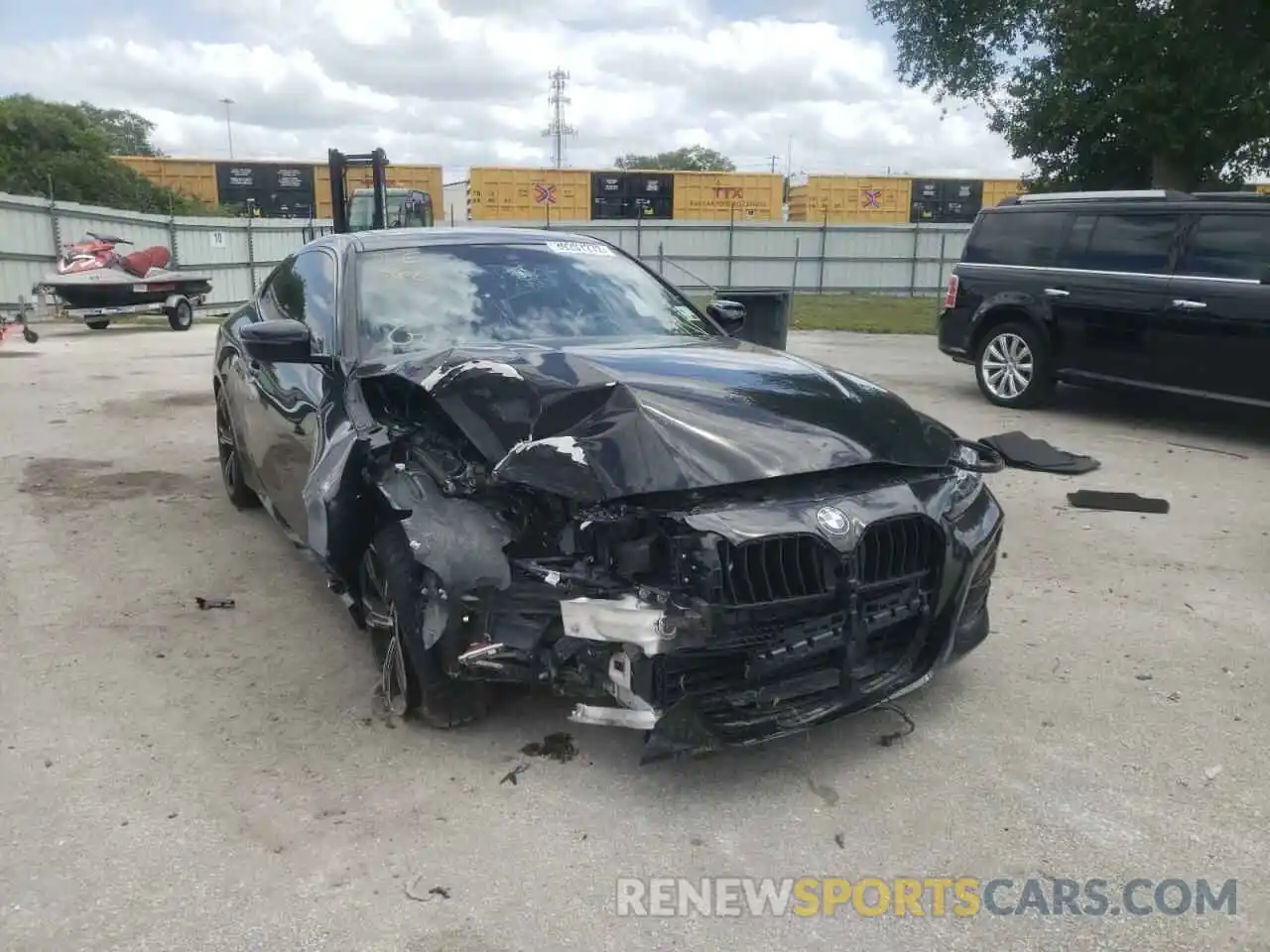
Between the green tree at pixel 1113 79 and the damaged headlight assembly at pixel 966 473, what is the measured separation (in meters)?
11.8

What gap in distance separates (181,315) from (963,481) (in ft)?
58.0

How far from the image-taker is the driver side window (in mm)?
4375

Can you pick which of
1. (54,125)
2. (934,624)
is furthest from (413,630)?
(54,125)

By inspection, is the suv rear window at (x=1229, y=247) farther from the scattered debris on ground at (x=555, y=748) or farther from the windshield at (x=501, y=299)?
the scattered debris on ground at (x=555, y=748)

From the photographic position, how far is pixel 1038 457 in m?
7.38

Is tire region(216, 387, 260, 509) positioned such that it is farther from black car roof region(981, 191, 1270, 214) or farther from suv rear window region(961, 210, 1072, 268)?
black car roof region(981, 191, 1270, 214)

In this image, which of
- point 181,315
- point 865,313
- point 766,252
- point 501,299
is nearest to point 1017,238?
point 501,299

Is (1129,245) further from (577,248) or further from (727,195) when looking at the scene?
(727,195)

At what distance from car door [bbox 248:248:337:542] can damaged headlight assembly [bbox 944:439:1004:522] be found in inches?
94.2

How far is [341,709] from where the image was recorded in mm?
3646

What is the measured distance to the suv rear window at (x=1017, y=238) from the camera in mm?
9016

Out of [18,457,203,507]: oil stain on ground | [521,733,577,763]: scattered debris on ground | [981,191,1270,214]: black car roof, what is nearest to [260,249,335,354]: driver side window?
[18,457,203,507]: oil stain on ground

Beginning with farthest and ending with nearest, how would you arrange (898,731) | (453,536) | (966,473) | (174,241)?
(174,241)
(966,473)
(898,731)
(453,536)

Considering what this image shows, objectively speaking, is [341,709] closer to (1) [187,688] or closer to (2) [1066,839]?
(1) [187,688]
